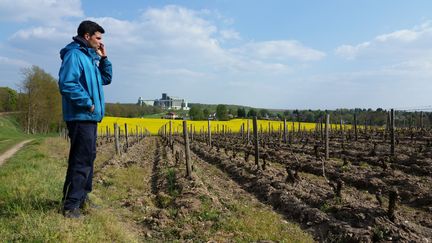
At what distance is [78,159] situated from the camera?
4980 millimetres

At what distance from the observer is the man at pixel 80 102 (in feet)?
15.5

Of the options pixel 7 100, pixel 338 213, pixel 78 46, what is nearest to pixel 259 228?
pixel 338 213

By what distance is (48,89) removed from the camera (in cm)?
5809

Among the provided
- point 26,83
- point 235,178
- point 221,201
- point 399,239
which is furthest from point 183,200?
point 26,83

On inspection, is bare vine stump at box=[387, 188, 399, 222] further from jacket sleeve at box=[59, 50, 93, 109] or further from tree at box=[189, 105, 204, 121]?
tree at box=[189, 105, 204, 121]

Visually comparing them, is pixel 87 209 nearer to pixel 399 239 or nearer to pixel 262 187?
pixel 399 239

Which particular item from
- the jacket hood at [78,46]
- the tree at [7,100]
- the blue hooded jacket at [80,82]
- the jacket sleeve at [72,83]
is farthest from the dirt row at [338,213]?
the tree at [7,100]

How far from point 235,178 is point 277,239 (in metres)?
7.28

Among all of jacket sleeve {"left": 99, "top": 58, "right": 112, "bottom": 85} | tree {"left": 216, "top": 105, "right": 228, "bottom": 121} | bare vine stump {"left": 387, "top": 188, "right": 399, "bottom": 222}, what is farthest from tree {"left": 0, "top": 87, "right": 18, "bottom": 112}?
bare vine stump {"left": 387, "top": 188, "right": 399, "bottom": 222}

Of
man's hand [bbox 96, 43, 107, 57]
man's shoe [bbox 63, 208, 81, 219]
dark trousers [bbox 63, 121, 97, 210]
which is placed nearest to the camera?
man's shoe [bbox 63, 208, 81, 219]

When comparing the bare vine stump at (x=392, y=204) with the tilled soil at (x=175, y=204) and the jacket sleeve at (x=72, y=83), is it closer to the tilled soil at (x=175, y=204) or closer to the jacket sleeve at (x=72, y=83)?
the tilled soil at (x=175, y=204)

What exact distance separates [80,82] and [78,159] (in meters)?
1.00

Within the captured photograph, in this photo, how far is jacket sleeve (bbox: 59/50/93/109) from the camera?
4.67 meters

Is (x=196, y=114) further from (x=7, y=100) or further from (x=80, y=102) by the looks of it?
(x=80, y=102)
